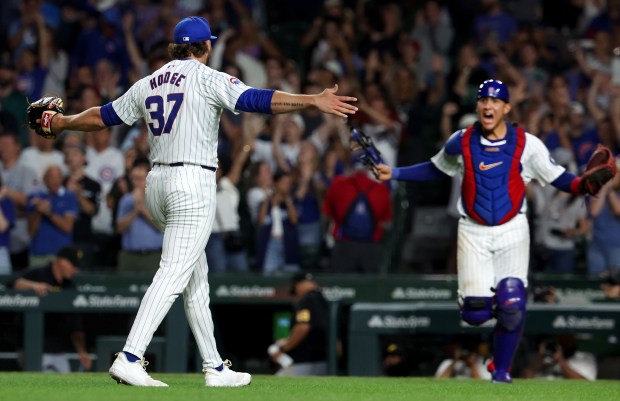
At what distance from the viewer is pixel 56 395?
7.47 meters

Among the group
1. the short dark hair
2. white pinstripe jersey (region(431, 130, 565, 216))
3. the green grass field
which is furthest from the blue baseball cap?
white pinstripe jersey (region(431, 130, 565, 216))

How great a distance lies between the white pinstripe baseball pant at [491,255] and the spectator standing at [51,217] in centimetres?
570

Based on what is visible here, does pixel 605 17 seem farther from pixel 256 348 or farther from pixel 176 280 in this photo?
Answer: pixel 176 280

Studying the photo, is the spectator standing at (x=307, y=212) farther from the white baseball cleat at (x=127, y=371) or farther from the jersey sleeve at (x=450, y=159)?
the white baseball cleat at (x=127, y=371)

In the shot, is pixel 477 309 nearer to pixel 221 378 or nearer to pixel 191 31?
pixel 221 378

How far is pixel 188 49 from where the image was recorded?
8.30 meters

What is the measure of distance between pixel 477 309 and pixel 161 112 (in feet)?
9.90

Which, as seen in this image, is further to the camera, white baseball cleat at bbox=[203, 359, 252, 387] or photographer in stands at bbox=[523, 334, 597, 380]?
photographer in stands at bbox=[523, 334, 597, 380]

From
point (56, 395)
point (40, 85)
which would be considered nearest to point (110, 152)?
point (40, 85)

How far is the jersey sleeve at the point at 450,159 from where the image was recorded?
999cm

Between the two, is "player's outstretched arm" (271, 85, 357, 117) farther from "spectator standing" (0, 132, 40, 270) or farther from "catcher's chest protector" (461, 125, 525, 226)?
"spectator standing" (0, 132, 40, 270)

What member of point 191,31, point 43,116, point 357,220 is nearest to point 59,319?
point 357,220

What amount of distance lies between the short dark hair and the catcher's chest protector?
2.47 metres

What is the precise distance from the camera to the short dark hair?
8289 millimetres
